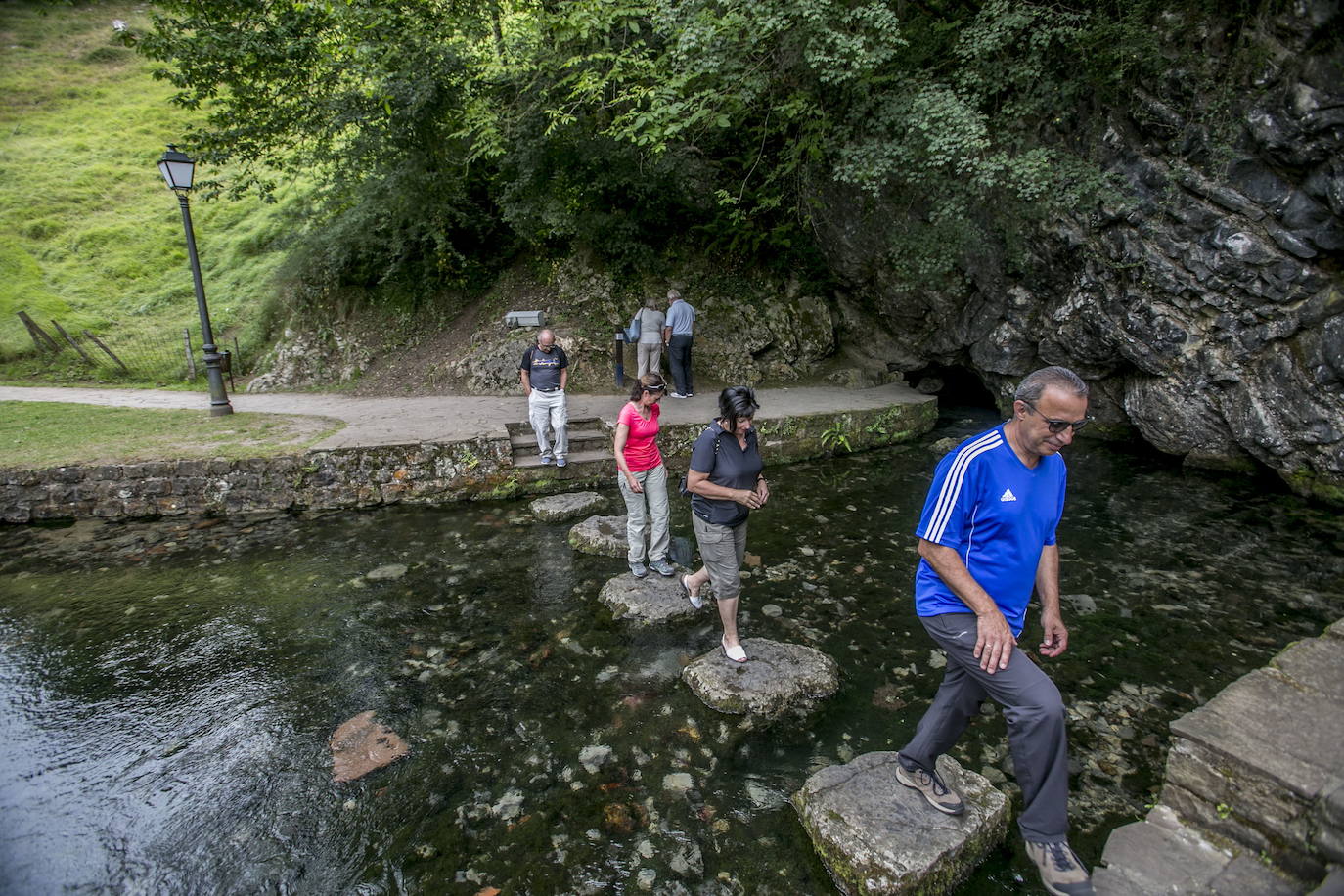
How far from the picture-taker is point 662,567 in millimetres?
6574

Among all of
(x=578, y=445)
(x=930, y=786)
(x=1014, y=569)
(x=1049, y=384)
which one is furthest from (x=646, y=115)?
(x=930, y=786)

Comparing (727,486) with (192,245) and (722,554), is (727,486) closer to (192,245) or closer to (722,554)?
(722,554)

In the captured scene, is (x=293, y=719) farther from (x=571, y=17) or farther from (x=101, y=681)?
(x=571, y=17)

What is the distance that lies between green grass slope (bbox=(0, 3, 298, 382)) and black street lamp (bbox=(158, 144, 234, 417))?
400cm

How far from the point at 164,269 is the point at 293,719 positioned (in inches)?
832

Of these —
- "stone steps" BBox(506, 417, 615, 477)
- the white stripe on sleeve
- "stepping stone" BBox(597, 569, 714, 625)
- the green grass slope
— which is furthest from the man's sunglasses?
the green grass slope

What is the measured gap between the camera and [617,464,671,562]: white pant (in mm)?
6387

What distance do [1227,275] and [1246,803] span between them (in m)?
9.16

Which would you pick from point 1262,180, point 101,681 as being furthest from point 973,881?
point 1262,180

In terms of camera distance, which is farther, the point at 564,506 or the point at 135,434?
the point at 135,434

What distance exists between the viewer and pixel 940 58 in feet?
35.1

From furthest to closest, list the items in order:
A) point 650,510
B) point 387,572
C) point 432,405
A: 1. point 432,405
2. point 387,572
3. point 650,510

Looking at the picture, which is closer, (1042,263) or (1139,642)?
(1139,642)

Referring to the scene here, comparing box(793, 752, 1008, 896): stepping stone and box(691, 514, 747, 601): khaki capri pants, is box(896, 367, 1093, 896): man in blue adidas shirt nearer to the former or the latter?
box(793, 752, 1008, 896): stepping stone
